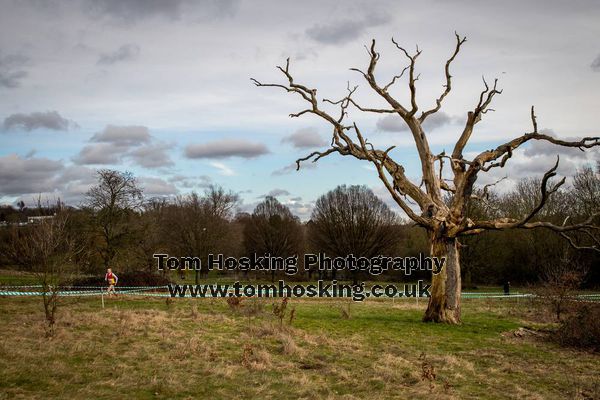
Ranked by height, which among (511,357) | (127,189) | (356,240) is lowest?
(511,357)

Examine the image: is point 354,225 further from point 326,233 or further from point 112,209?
point 112,209

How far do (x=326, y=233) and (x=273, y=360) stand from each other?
41821 mm

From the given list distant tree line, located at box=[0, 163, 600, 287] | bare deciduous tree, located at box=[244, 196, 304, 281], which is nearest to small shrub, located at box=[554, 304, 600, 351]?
distant tree line, located at box=[0, 163, 600, 287]

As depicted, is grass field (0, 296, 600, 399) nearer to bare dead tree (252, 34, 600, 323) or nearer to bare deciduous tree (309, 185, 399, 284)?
bare dead tree (252, 34, 600, 323)

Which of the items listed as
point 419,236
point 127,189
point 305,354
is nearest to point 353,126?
point 305,354

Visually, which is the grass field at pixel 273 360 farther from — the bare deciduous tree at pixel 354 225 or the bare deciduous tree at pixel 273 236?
the bare deciduous tree at pixel 273 236

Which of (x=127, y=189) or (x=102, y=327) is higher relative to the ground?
(x=127, y=189)

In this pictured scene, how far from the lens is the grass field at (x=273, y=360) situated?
30.2 feet

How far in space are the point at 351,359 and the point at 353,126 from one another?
9.95m

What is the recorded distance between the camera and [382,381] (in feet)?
32.7

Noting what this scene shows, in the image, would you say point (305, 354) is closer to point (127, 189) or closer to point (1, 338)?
point (1, 338)

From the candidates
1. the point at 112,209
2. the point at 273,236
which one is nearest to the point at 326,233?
the point at 273,236

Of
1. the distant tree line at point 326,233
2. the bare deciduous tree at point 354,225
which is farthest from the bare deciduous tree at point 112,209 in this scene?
the bare deciduous tree at point 354,225

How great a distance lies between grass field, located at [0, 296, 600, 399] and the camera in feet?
30.2
